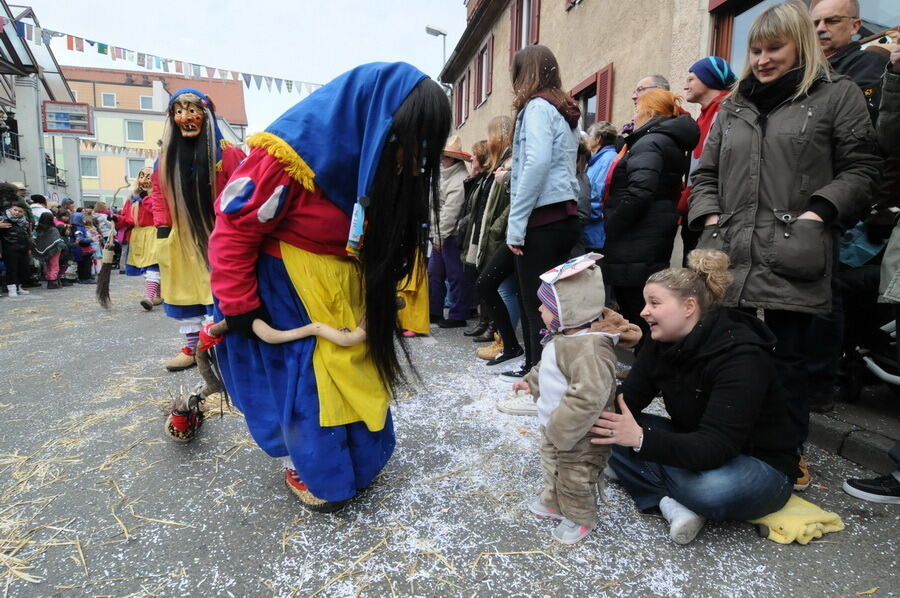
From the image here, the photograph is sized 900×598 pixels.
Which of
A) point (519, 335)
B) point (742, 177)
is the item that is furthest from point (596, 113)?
point (742, 177)

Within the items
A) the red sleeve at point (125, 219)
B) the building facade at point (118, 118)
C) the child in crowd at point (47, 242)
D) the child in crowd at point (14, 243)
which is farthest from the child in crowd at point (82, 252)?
the building facade at point (118, 118)

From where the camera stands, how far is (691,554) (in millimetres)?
1719

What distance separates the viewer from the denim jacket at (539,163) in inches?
116

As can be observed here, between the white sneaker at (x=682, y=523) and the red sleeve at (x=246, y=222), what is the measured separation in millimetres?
1661

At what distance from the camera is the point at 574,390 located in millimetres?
1723

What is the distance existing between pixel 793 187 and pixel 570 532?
1.63 metres

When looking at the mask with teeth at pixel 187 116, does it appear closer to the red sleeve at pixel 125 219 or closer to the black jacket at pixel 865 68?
the black jacket at pixel 865 68

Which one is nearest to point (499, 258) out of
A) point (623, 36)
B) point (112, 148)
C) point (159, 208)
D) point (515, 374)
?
point (515, 374)

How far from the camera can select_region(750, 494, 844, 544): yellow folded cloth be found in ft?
5.82

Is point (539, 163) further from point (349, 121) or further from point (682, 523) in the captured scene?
point (682, 523)

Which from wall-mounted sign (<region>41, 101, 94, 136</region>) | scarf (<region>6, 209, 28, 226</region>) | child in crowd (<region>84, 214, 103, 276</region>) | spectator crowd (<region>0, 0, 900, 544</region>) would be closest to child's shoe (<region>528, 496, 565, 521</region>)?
spectator crowd (<region>0, 0, 900, 544</region>)

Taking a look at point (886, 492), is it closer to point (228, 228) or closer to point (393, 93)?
point (393, 93)

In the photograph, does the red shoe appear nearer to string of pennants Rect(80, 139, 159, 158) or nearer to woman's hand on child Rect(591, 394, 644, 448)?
woman's hand on child Rect(591, 394, 644, 448)

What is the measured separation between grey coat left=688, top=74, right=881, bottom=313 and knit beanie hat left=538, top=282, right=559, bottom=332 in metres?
0.88
